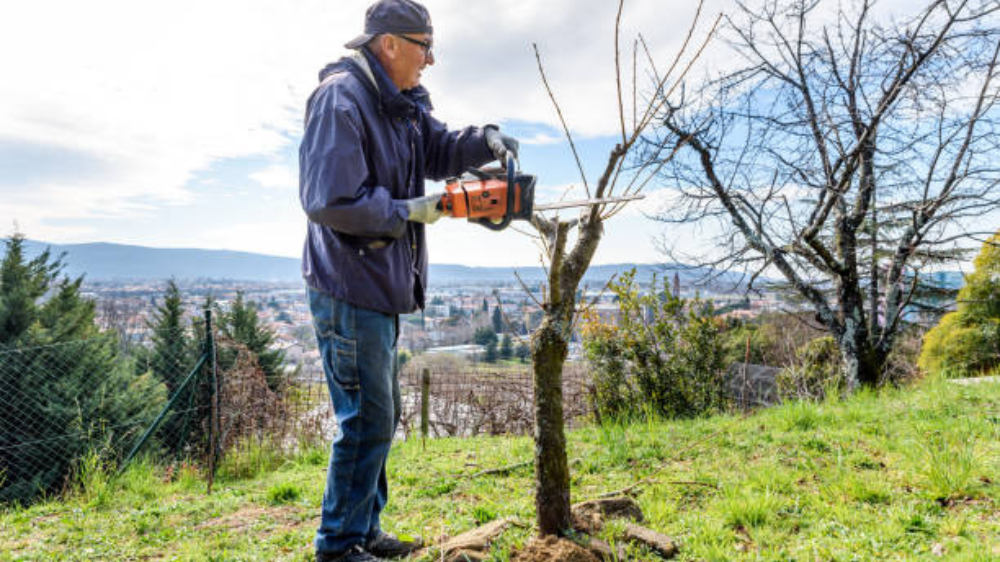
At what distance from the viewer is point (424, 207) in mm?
2070

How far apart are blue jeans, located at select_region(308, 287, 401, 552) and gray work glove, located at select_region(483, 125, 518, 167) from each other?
945 mm

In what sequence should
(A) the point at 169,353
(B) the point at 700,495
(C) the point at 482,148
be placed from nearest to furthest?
(C) the point at 482,148, (B) the point at 700,495, (A) the point at 169,353

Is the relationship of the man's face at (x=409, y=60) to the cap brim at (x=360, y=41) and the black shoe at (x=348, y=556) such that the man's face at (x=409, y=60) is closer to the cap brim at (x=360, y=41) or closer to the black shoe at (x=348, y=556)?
the cap brim at (x=360, y=41)

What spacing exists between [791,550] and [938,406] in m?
3.38

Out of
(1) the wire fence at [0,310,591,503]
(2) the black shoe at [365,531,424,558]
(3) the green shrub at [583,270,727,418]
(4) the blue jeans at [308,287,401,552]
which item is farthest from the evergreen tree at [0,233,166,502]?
(4) the blue jeans at [308,287,401,552]

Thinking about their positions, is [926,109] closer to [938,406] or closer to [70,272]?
[938,406]

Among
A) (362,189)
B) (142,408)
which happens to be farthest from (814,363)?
(142,408)

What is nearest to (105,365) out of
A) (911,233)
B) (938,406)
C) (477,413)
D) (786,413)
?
(477,413)

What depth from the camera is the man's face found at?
217 centimetres

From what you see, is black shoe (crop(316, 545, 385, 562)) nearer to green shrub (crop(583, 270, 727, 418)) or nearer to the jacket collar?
the jacket collar

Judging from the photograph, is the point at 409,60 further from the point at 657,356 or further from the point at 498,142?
the point at 657,356

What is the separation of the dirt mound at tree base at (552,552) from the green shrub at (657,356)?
533 cm

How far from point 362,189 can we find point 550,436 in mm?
1185

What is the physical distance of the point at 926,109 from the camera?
647 cm
